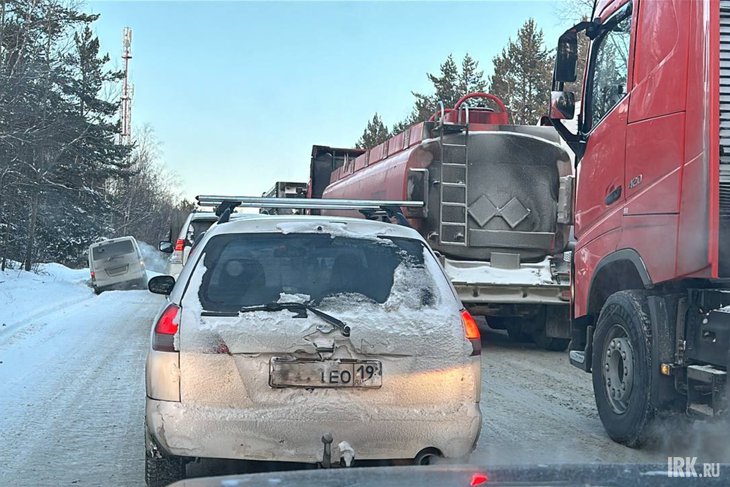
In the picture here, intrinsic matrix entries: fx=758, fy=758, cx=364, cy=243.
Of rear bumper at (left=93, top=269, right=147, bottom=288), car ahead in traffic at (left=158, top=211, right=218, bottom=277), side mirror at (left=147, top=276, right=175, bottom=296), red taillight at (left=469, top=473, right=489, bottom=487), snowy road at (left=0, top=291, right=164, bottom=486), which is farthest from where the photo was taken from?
rear bumper at (left=93, top=269, right=147, bottom=288)

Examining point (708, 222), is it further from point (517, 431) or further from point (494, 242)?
point (494, 242)

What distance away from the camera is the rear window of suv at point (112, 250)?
24141 millimetres

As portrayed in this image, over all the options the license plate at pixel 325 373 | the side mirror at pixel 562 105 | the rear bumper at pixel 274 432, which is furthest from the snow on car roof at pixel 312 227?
the side mirror at pixel 562 105

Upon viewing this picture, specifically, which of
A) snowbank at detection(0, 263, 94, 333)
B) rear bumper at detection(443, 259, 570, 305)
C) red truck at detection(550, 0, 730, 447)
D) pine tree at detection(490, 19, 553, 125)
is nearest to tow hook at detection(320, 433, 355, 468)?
red truck at detection(550, 0, 730, 447)

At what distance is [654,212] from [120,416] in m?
4.24

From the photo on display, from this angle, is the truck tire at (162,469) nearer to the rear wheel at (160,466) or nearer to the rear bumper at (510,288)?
the rear wheel at (160,466)

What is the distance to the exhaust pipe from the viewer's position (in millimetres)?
3664

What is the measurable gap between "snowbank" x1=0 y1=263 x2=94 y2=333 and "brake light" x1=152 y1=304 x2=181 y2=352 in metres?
8.92

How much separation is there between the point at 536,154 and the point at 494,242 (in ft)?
4.38

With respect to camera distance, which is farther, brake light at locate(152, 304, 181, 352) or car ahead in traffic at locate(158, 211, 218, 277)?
car ahead in traffic at locate(158, 211, 218, 277)

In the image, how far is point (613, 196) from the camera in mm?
5473

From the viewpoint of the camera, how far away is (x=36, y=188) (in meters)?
27.4

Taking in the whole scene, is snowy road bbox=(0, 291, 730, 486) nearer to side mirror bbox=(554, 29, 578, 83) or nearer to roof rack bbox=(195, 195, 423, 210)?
roof rack bbox=(195, 195, 423, 210)

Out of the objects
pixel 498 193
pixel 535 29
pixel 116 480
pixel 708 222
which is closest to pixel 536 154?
pixel 498 193
